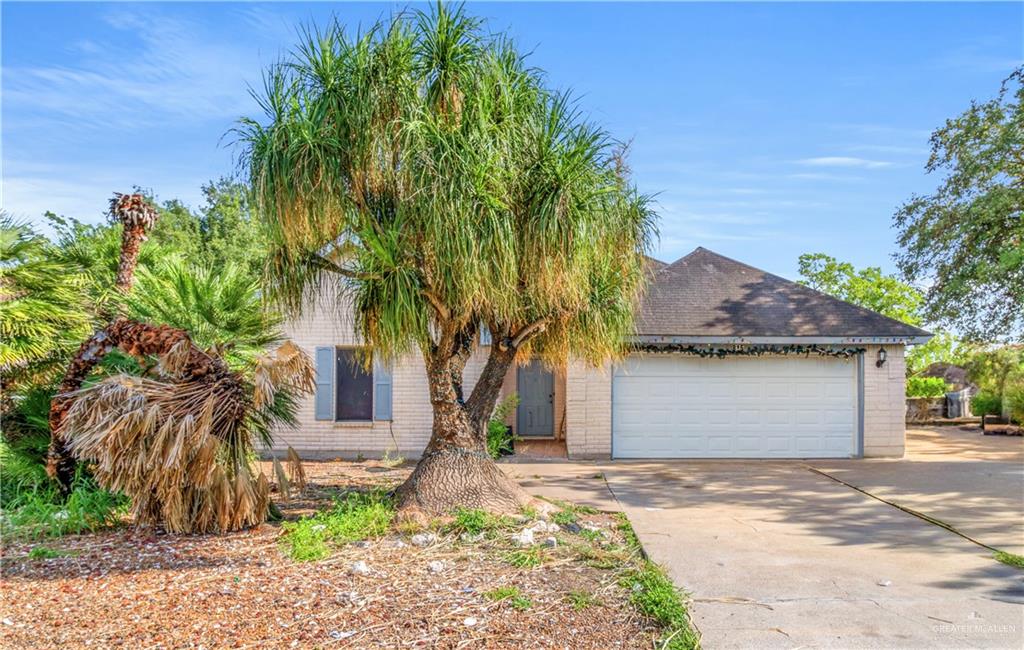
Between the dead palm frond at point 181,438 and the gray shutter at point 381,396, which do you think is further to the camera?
the gray shutter at point 381,396

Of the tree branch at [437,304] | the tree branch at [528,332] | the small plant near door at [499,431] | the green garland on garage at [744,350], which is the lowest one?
the small plant near door at [499,431]

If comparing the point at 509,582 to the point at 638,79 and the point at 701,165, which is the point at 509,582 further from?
the point at 701,165

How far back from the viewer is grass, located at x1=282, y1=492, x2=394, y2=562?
627 centimetres

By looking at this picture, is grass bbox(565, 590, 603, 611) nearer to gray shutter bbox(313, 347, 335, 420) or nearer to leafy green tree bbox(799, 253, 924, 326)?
gray shutter bbox(313, 347, 335, 420)

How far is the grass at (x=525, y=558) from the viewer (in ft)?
19.5

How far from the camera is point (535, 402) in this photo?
16562mm

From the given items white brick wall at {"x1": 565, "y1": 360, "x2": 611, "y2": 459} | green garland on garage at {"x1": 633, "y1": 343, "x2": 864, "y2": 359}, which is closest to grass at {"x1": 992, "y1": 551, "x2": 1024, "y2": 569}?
green garland on garage at {"x1": 633, "y1": 343, "x2": 864, "y2": 359}

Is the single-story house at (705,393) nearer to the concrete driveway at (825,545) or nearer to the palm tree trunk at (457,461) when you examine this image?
the concrete driveway at (825,545)

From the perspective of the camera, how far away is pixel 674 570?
19.7ft

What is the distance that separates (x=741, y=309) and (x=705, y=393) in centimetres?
208

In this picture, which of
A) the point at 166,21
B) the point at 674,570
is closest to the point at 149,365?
the point at 166,21

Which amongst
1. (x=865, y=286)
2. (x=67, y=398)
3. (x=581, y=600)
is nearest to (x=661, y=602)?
(x=581, y=600)

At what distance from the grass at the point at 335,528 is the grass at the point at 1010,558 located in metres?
6.16

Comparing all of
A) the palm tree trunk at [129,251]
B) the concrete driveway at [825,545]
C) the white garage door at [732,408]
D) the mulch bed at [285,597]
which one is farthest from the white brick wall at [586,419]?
the palm tree trunk at [129,251]
